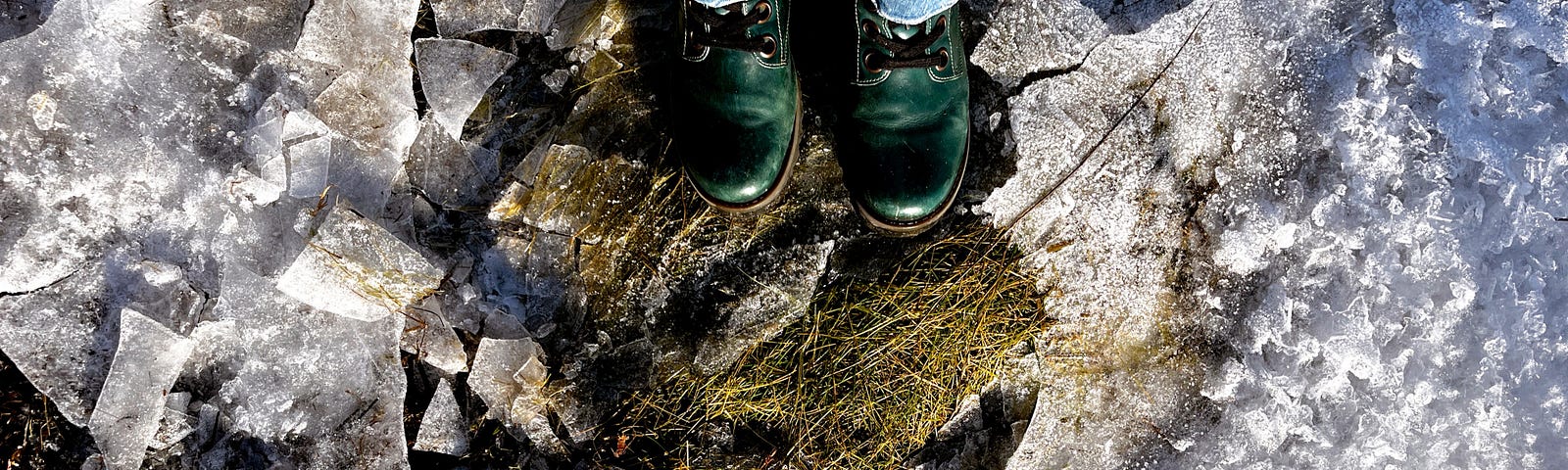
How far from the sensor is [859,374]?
1946mm

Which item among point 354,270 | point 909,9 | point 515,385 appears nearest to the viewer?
point 909,9

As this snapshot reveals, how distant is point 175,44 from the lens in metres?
1.86

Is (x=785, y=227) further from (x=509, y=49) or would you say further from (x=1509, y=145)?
(x=1509, y=145)

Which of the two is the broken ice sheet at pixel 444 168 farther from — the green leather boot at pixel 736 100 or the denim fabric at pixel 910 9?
the denim fabric at pixel 910 9

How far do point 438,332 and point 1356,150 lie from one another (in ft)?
7.89

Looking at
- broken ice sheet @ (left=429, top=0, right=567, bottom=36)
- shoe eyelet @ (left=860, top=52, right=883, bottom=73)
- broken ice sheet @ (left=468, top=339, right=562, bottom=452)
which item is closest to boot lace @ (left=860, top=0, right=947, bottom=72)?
shoe eyelet @ (left=860, top=52, right=883, bottom=73)

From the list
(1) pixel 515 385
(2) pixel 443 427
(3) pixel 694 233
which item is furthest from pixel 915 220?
(2) pixel 443 427

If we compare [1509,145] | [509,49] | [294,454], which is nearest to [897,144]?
[509,49]

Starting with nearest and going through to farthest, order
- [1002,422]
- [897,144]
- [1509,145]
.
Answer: [897,144] → [1509,145] → [1002,422]

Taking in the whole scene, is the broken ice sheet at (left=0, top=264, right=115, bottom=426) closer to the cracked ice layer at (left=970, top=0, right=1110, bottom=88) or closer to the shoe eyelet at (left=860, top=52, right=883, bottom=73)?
the shoe eyelet at (left=860, top=52, right=883, bottom=73)

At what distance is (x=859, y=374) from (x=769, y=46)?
33.4 inches

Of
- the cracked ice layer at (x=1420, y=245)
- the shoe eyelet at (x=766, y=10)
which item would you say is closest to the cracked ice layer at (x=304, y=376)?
the shoe eyelet at (x=766, y=10)

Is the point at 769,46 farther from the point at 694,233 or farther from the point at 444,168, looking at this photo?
the point at 444,168

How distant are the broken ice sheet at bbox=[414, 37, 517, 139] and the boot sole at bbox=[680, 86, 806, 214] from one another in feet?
1.92
